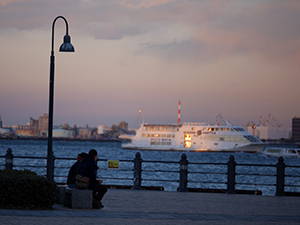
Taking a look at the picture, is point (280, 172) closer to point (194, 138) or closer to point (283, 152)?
point (283, 152)

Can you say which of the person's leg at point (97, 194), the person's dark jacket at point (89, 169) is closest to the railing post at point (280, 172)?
the person's leg at point (97, 194)

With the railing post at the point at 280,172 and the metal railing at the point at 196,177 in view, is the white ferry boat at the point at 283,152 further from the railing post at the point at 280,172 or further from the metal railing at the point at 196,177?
the railing post at the point at 280,172

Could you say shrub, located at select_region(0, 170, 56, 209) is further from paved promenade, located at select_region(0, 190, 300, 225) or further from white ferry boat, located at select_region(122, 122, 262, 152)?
white ferry boat, located at select_region(122, 122, 262, 152)

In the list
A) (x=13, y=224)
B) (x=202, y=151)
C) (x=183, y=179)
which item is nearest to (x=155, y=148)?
(x=202, y=151)

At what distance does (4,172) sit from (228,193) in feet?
32.5

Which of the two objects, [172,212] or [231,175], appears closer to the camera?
[172,212]

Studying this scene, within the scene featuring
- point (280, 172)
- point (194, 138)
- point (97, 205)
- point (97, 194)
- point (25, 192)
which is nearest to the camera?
point (25, 192)

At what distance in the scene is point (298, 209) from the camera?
21.3 metres

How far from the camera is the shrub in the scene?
18266 millimetres

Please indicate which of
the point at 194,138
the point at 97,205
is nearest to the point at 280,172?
the point at 97,205

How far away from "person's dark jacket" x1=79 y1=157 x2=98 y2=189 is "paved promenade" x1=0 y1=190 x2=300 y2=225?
2.55 ft

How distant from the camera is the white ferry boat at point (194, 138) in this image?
469 feet

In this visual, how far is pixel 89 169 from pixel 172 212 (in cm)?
238

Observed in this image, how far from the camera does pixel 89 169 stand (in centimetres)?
1947
